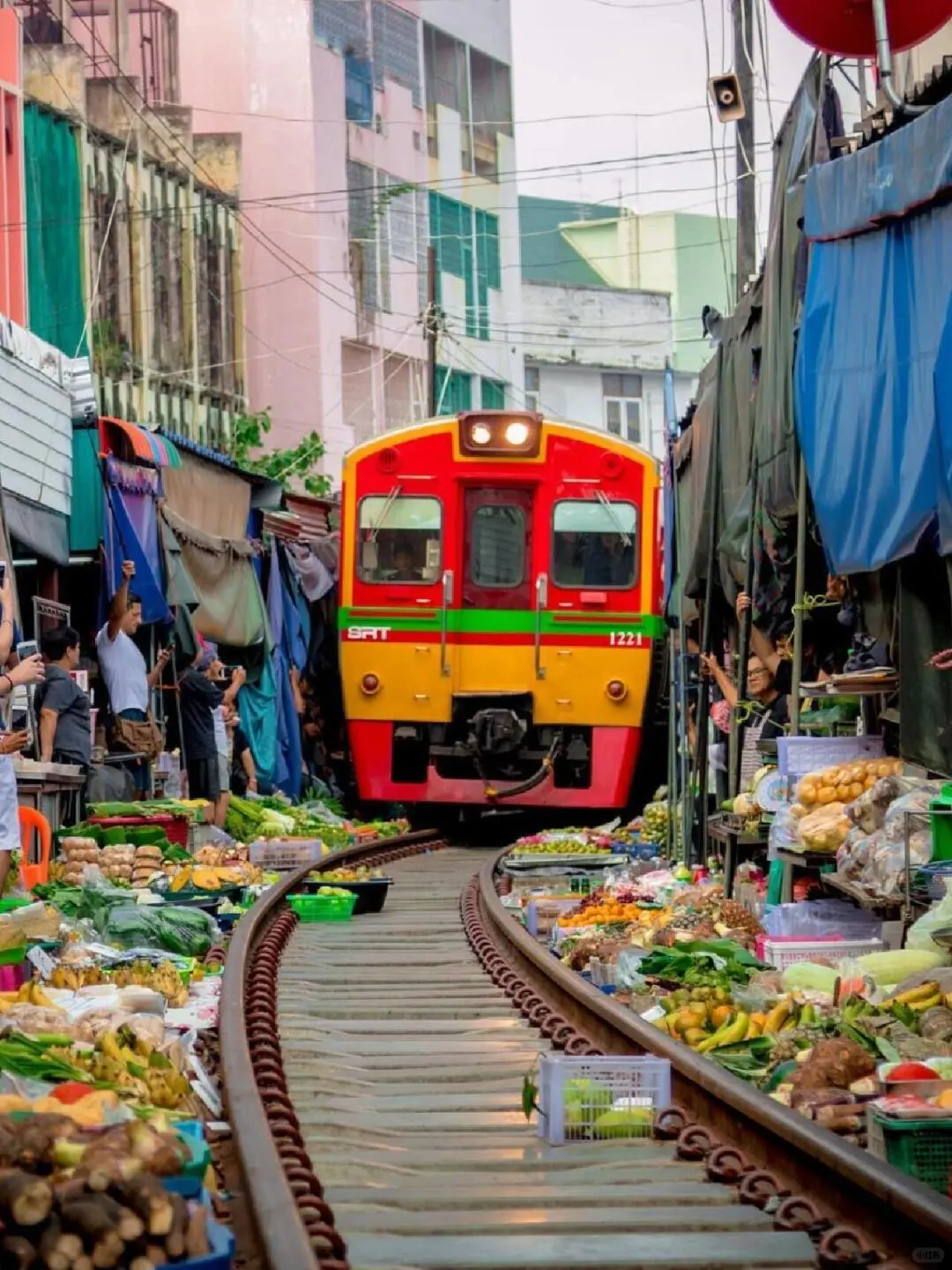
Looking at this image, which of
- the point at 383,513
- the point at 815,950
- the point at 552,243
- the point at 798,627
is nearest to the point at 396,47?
the point at 552,243

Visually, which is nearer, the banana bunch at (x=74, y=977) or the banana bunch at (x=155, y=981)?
the banana bunch at (x=74, y=977)

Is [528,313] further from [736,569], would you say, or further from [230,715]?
[736,569]

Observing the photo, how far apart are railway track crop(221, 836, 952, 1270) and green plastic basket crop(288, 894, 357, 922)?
3.71 m

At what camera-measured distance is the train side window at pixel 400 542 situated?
19.6m

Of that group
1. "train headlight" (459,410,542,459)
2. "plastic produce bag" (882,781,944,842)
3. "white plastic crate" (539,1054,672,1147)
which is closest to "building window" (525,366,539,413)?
"train headlight" (459,410,542,459)

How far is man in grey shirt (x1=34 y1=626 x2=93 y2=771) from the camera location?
13953 millimetres

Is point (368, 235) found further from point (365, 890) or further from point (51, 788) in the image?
point (51, 788)

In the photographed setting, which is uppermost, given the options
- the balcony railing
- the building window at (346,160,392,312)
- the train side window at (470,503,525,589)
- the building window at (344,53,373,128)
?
the building window at (344,53,373,128)

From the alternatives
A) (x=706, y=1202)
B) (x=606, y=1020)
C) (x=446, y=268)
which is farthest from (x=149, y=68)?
(x=706, y=1202)

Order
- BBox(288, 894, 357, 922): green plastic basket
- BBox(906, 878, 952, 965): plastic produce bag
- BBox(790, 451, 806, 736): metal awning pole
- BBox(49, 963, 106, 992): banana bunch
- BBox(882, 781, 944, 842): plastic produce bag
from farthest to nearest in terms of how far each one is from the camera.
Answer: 1. BBox(288, 894, 357, 922): green plastic basket
2. BBox(790, 451, 806, 736): metal awning pole
3. BBox(882, 781, 944, 842): plastic produce bag
4. BBox(49, 963, 106, 992): banana bunch
5. BBox(906, 878, 952, 965): plastic produce bag

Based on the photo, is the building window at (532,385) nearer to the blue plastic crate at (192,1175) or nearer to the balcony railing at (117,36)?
the balcony railing at (117,36)

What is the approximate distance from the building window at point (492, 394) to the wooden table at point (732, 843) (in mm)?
31349

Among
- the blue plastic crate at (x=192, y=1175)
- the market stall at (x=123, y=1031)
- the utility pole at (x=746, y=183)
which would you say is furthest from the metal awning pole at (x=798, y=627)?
the utility pole at (x=746, y=183)

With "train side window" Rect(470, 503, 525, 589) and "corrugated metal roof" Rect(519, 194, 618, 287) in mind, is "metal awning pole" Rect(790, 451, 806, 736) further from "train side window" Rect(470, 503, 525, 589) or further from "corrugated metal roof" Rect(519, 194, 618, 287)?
"corrugated metal roof" Rect(519, 194, 618, 287)
